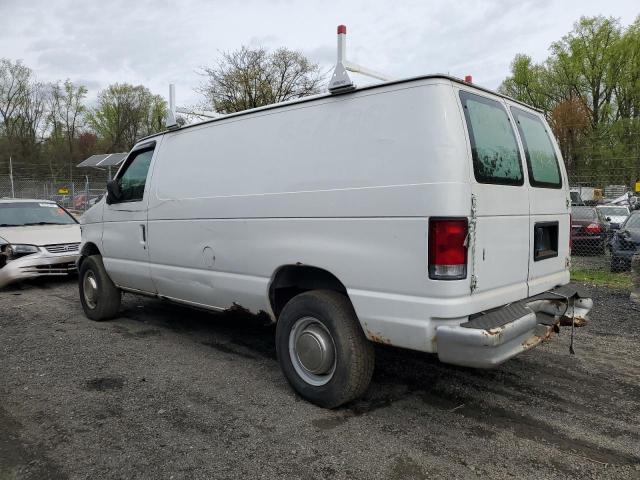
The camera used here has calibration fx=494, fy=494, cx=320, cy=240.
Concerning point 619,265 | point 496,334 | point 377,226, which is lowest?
point 619,265

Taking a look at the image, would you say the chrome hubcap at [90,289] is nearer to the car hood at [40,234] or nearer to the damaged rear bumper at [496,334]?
the car hood at [40,234]

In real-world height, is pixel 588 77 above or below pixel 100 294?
above

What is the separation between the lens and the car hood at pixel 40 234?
27.5 feet

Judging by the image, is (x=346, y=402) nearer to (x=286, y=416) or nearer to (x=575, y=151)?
(x=286, y=416)

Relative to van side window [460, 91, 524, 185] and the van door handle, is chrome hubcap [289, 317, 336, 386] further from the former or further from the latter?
the van door handle

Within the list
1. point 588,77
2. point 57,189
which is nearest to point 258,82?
point 57,189

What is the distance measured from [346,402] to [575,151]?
45.8 feet

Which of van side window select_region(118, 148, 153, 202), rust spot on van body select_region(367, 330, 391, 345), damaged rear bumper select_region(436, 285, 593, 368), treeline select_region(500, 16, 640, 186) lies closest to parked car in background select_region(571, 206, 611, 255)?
damaged rear bumper select_region(436, 285, 593, 368)

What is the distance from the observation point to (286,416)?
3.46m

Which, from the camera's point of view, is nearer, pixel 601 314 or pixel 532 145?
pixel 532 145

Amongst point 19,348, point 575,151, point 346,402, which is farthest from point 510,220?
point 575,151

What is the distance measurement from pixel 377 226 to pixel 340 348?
0.88m

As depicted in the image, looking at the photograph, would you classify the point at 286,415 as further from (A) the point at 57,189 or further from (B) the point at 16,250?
(A) the point at 57,189

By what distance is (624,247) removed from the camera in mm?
9352
